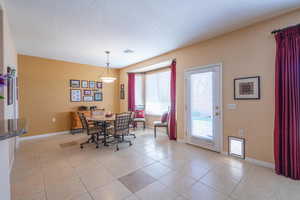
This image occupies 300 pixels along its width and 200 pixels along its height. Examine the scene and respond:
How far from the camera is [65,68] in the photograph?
5008 millimetres

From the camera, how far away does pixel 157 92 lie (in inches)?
224

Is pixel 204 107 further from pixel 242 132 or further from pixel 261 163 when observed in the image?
pixel 261 163

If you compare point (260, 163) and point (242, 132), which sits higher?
point (242, 132)

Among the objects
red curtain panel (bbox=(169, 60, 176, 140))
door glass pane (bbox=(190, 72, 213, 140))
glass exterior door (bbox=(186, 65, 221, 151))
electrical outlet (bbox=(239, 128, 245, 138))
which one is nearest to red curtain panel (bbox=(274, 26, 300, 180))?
electrical outlet (bbox=(239, 128, 245, 138))

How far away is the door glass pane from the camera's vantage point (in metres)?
3.34

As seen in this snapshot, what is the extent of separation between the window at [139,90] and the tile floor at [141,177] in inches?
118

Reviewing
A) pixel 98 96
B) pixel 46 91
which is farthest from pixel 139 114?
pixel 46 91

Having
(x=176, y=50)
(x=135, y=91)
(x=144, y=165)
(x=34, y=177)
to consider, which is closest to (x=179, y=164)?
(x=144, y=165)

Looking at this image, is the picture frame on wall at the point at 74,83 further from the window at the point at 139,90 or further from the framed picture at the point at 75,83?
the window at the point at 139,90

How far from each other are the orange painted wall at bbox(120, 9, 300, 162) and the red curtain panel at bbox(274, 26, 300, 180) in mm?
166

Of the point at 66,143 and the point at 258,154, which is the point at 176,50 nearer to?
the point at 258,154

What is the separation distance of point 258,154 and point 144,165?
2198 millimetres

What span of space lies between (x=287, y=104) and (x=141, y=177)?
264cm

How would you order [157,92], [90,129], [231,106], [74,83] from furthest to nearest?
[157,92], [74,83], [90,129], [231,106]
